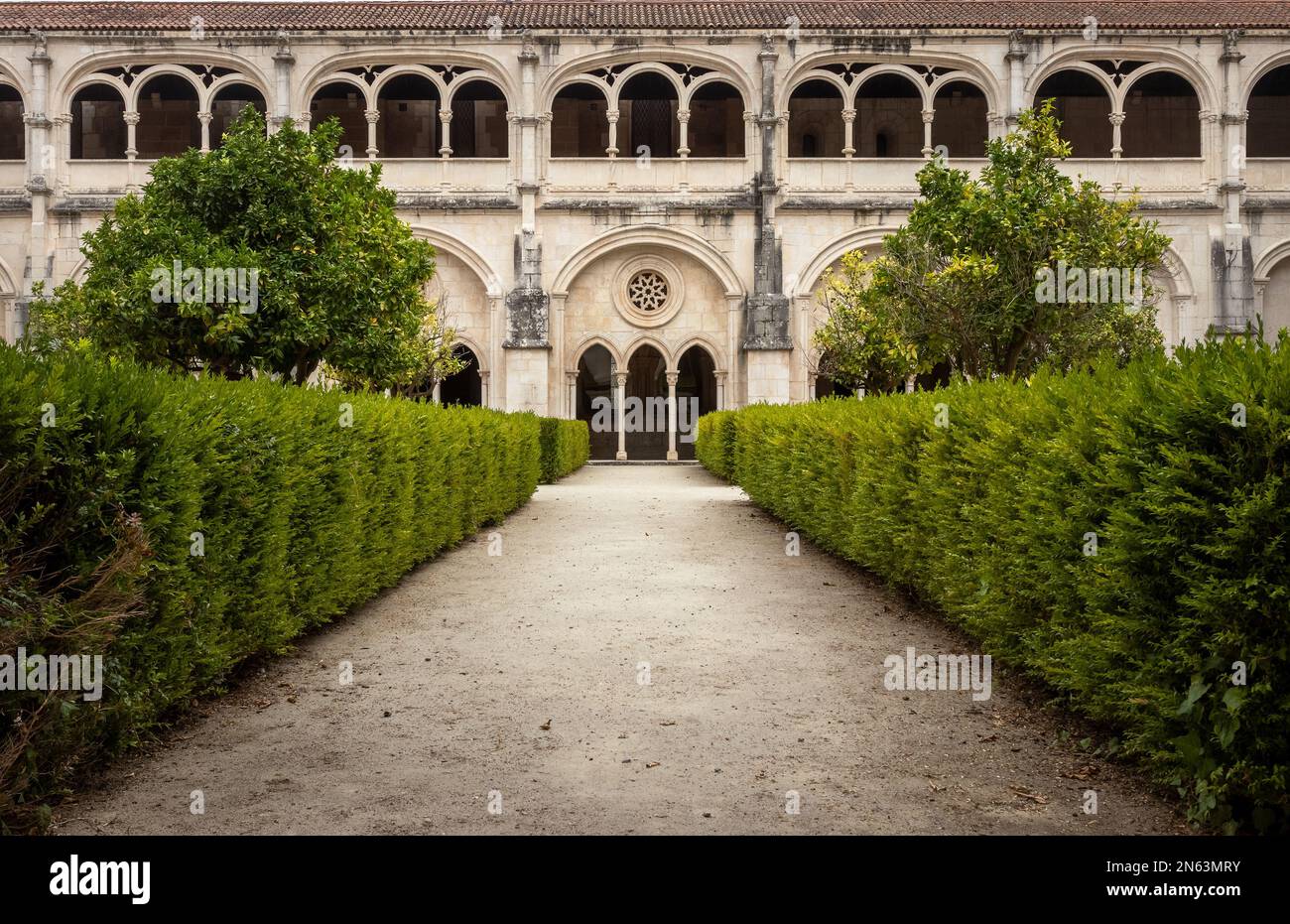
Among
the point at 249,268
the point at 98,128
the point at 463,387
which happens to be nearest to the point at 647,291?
the point at 463,387

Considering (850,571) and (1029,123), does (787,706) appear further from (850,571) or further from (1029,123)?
(1029,123)

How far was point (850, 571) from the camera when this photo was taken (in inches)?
349

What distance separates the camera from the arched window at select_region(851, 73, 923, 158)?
29516mm

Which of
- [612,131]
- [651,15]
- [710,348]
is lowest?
[710,348]

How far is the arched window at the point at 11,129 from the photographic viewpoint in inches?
1139

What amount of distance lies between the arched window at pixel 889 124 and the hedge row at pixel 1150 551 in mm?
25951

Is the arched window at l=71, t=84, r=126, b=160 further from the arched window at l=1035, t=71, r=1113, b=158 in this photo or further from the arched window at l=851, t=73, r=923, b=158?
the arched window at l=1035, t=71, r=1113, b=158

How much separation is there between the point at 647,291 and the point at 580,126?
6.39m

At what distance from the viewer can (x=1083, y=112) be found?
96.0ft

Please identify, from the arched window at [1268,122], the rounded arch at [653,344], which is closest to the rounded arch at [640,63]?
the rounded arch at [653,344]

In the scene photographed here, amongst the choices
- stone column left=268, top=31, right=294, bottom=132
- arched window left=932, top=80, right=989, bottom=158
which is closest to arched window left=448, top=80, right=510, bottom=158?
stone column left=268, top=31, right=294, bottom=132

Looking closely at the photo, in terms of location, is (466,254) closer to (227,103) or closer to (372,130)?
(372,130)

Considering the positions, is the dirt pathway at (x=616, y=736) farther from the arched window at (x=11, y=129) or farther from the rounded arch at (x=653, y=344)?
the arched window at (x=11, y=129)

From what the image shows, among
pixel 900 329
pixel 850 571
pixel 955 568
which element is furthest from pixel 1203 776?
pixel 900 329
